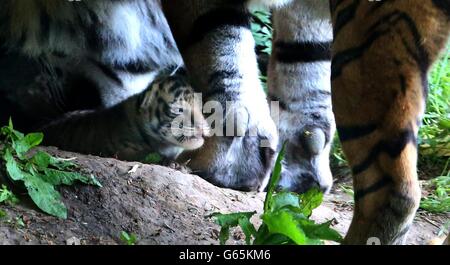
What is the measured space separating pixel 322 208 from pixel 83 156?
85 cm

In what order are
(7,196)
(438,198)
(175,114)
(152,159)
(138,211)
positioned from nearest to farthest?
(7,196)
(138,211)
(175,114)
(152,159)
(438,198)

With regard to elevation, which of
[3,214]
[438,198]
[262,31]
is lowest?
[438,198]

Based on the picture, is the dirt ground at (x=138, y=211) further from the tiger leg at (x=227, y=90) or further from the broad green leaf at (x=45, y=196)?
the tiger leg at (x=227, y=90)

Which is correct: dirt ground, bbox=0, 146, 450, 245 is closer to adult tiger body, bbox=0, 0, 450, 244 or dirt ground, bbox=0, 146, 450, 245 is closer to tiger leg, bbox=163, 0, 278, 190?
tiger leg, bbox=163, 0, 278, 190

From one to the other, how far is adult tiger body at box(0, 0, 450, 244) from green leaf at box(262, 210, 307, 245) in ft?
0.55

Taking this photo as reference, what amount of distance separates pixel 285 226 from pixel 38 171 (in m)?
0.78

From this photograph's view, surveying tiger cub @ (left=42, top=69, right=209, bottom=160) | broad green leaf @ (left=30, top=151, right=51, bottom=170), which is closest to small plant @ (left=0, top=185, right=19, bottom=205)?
broad green leaf @ (left=30, top=151, right=51, bottom=170)

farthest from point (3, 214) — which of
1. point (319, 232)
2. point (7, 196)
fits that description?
point (319, 232)

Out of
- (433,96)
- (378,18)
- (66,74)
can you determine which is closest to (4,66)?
(66,74)

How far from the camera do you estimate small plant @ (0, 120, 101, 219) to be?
2.53m

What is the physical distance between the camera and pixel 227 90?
10.8 feet

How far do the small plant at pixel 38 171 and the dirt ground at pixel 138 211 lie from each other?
0.03 meters

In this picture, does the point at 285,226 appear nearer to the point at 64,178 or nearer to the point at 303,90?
the point at 64,178

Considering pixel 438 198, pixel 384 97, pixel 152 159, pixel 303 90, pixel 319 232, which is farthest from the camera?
pixel 303 90
